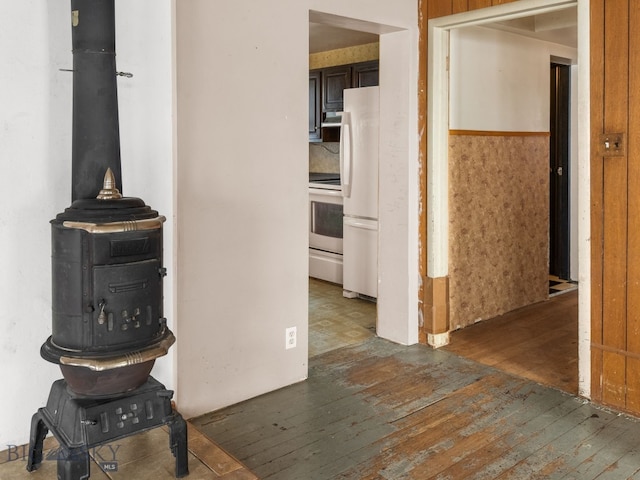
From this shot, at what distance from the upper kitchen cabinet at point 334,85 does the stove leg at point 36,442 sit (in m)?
4.53

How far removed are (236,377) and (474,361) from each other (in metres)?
1.50

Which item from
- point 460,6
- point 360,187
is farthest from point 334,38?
point 460,6

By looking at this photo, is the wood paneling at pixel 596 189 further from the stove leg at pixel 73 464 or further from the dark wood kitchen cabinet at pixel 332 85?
the dark wood kitchen cabinet at pixel 332 85

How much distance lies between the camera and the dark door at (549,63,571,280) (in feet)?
18.6

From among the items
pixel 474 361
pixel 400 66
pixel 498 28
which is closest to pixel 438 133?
pixel 400 66

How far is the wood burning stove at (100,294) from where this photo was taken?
203 centimetres

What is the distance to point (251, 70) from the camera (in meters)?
3.01

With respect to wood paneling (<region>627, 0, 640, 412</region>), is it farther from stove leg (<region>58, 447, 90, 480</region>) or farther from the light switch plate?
stove leg (<region>58, 447, 90, 480</region>)

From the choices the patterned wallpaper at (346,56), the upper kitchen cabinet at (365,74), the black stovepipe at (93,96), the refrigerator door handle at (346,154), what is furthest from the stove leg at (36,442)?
the patterned wallpaper at (346,56)

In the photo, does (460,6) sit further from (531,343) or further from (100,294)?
(100,294)

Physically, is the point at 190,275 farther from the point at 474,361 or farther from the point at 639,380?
the point at 639,380

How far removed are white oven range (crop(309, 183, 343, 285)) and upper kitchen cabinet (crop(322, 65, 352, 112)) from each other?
94cm

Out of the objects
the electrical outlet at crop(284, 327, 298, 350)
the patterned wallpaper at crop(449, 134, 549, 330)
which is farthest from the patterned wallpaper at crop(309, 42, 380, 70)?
the electrical outlet at crop(284, 327, 298, 350)

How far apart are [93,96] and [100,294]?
2.33ft
